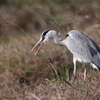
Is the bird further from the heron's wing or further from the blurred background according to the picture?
the blurred background

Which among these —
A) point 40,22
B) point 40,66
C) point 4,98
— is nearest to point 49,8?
point 40,22

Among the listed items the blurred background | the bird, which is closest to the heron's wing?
the bird

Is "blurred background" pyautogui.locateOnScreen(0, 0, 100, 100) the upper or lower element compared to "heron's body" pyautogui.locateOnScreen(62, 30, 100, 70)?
lower

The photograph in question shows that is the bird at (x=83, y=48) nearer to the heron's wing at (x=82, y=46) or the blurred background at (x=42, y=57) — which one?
the heron's wing at (x=82, y=46)

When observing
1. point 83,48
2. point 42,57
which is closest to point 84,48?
point 83,48

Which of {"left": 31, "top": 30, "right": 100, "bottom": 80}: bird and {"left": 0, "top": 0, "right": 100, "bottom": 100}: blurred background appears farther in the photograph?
{"left": 31, "top": 30, "right": 100, "bottom": 80}: bird

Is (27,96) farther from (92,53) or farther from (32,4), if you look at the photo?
(32,4)

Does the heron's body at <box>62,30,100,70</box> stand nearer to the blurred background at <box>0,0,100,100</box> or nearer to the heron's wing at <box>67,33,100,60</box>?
the heron's wing at <box>67,33,100,60</box>

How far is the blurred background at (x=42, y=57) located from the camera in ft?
12.3

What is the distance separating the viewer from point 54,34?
493 cm

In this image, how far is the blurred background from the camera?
3.76m

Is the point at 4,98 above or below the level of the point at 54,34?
below

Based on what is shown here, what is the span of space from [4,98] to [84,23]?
20.3ft

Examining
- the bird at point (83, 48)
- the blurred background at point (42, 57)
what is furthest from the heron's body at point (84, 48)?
the blurred background at point (42, 57)
